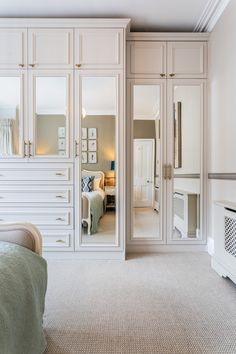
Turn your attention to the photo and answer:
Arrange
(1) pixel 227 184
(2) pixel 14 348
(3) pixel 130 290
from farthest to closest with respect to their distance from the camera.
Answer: (1) pixel 227 184 < (3) pixel 130 290 < (2) pixel 14 348

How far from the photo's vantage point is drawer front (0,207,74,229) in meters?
3.01

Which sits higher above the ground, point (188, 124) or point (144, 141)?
point (188, 124)

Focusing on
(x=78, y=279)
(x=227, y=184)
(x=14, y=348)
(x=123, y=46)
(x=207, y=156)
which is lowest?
(x=78, y=279)

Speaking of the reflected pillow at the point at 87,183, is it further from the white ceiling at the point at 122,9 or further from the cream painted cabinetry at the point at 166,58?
the white ceiling at the point at 122,9

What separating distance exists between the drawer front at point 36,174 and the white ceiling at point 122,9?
1.64m

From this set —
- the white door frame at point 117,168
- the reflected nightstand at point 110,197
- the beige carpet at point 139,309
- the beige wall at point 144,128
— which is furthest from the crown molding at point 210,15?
the beige carpet at point 139,309

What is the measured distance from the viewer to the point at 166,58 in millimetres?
3254

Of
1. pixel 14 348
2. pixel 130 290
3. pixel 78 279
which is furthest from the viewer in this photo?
pixel 78 279

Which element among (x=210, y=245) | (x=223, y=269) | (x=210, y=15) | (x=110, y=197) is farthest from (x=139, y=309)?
(x=210, y=15)

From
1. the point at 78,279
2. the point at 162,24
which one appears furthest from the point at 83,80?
the point at 78,279

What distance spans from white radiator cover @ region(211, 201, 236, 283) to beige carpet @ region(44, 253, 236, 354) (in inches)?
4.8

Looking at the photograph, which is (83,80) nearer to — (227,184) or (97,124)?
(97,124)

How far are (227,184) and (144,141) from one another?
1.06m

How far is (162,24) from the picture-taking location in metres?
3.18
